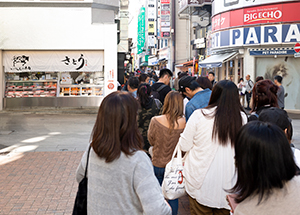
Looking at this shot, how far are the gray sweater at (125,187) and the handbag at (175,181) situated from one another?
4.42 ft

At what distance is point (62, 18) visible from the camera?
17016mm

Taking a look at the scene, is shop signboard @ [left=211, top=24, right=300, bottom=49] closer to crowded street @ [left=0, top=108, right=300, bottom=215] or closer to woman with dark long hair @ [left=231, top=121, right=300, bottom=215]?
crowded street @ [left=0, top=108, right=300, bottom=215]

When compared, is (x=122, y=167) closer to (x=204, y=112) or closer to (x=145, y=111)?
(x=204, y=112)

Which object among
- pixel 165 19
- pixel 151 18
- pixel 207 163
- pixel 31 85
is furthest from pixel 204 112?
pixel 151 18

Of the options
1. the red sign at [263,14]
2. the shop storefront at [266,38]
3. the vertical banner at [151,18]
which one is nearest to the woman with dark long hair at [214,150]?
the shop storefront at [266,38]

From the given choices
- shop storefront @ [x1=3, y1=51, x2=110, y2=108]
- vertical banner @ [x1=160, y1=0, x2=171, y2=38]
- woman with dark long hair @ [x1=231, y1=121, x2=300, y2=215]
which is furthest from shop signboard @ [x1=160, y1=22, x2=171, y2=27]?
woman with dark long hair @ [x1=231, y1=121, x2=300, y2=215]

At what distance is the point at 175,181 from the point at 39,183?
366cm

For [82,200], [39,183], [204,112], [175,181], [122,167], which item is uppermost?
[204,112]

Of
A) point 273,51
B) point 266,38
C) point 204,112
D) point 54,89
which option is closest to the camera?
point 204,112

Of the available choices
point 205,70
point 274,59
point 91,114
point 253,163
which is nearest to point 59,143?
point 91,114

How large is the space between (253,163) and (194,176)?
1.58 meters

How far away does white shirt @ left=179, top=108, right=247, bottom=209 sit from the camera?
3.33m

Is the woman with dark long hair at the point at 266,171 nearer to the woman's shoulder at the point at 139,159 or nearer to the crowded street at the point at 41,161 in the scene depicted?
the woman's shoulder at the point at 139,159

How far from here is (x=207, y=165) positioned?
3.38 m
